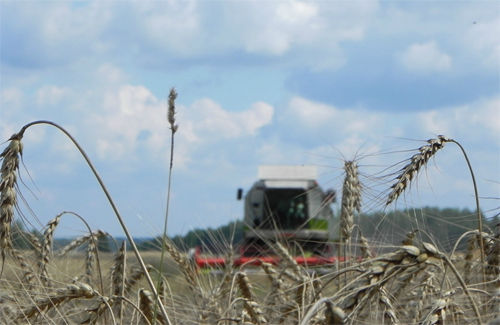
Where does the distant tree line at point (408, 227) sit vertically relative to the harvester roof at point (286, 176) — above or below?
below

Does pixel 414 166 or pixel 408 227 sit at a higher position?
pixel 414 166

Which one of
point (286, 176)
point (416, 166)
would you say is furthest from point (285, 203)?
point (416, 166)

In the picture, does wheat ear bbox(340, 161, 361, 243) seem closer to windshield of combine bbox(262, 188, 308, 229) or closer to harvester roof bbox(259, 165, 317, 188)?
windshield of combine bbox(262, 188, 308, 229)

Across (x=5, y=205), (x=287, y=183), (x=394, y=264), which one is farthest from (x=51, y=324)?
(x=287, y=183)

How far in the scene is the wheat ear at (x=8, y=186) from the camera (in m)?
2.79

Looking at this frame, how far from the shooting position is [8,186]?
2824 mm

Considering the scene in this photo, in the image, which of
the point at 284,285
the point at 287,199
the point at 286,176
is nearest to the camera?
the point at 284,285

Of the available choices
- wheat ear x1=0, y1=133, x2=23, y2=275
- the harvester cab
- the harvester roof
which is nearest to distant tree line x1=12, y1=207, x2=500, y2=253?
wheat ear x1=0, y1=133, x2=23, y2=275

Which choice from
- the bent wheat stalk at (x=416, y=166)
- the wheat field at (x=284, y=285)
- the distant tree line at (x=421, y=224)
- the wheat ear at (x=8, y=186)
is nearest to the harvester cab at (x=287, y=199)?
the wheat field at (x=284, y=285)

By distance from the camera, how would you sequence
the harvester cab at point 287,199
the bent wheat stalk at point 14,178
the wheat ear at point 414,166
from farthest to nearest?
the harvester cab at point 287,199
the wheat ear at point 414,166
the bent wheat stalk at point 14,178

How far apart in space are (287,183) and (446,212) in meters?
20.9

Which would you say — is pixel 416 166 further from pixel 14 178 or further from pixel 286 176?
pixel 286 176

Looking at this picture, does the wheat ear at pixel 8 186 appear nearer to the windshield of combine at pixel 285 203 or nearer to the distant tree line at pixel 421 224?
the distant tree line at pixel 421 224

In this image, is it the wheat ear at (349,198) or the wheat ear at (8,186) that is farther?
the wheat ear at (349,198)
